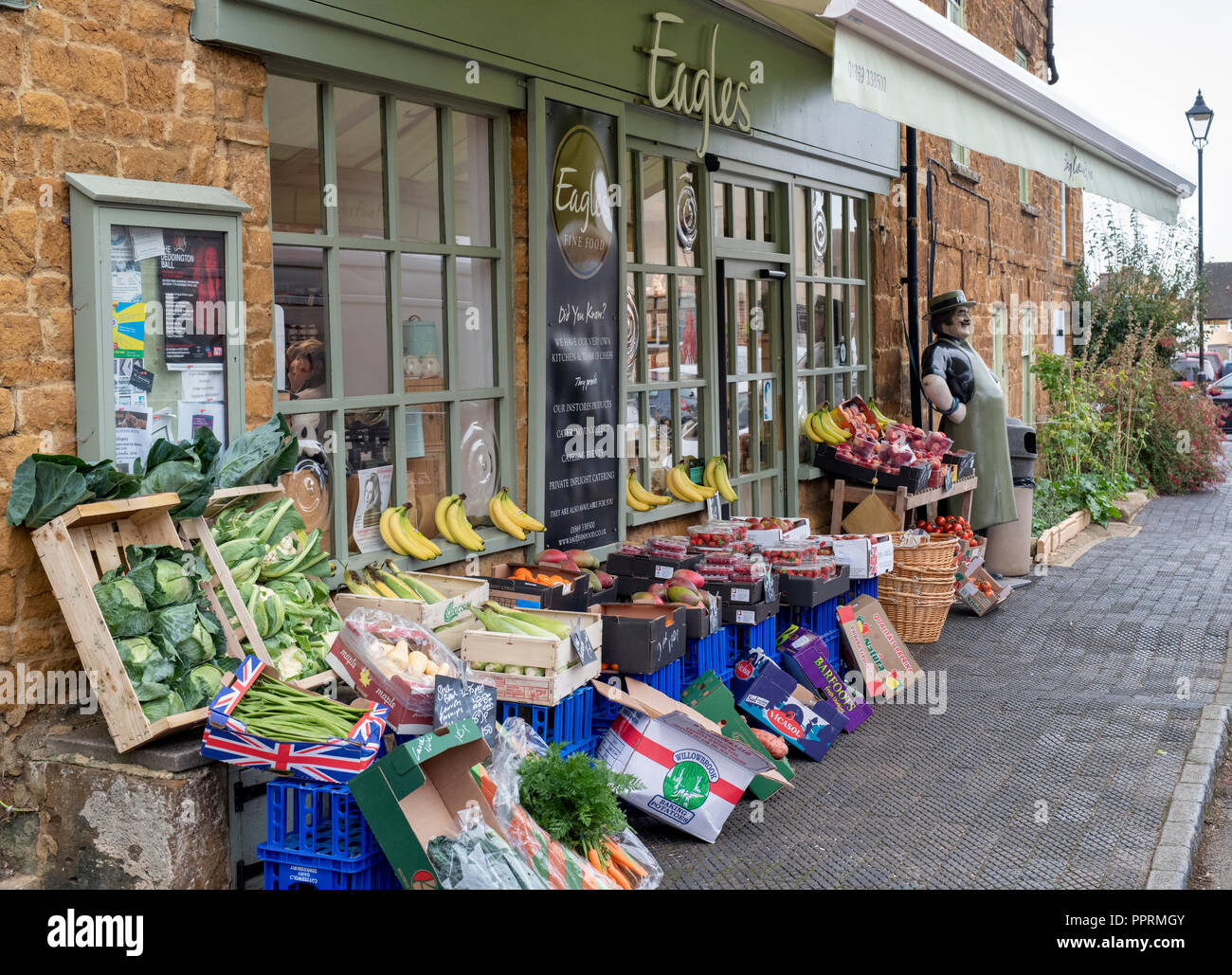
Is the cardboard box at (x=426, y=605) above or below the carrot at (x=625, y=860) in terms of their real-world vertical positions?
above

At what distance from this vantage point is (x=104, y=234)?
3.94m

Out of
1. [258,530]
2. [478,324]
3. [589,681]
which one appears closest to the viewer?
[258,530]

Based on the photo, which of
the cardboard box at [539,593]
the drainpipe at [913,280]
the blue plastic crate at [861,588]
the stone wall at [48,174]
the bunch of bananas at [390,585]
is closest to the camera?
the stone wall at [48,174]

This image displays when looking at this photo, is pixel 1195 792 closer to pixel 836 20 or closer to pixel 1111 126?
pixel 836 20

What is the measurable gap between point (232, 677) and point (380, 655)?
1.66 feet

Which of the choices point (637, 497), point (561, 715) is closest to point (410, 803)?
point (561, 715)

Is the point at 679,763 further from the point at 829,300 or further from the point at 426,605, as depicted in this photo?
the point at 829,300

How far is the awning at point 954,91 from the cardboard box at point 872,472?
6.96ft

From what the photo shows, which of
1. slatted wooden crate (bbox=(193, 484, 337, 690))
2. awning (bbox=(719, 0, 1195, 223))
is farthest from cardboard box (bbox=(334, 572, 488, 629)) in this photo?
awning (bbox=(719, 0, 1195, 223))

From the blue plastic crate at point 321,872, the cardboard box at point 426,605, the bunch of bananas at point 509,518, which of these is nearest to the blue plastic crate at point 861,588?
the bunch of bananas at point 509,518

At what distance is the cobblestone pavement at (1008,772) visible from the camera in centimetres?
457

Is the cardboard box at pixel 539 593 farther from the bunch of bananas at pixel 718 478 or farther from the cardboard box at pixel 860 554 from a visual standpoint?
the bunch of bananas at pixel 718 478

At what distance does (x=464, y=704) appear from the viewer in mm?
3982

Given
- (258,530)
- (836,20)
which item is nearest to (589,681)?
(258,530)
